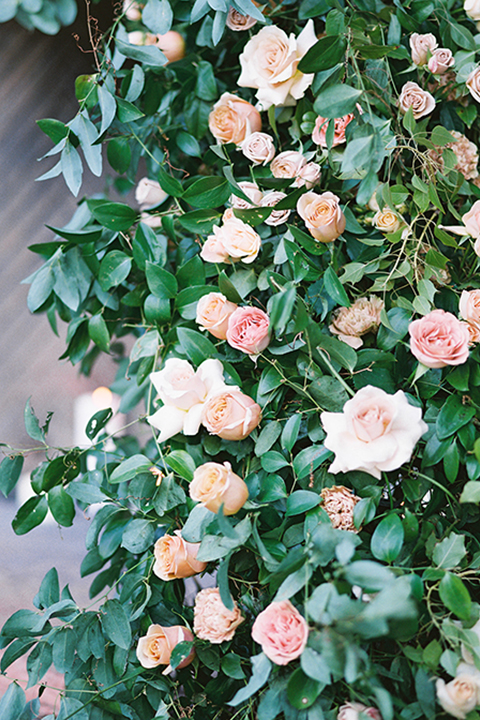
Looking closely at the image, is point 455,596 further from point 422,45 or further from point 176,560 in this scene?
point 422,45

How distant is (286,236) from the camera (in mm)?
784

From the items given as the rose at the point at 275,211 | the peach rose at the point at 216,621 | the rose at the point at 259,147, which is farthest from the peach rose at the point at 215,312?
the peach rose at the point at 216,621

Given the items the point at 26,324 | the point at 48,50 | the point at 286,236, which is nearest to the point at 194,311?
the point at 286,236

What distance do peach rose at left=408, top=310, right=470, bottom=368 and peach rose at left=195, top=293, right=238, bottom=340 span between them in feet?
0.83

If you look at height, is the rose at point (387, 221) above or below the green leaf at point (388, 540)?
above

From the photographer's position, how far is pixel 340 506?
653 millimetres

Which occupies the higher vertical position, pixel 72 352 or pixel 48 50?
pixel 48 50

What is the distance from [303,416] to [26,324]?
0.74 metres

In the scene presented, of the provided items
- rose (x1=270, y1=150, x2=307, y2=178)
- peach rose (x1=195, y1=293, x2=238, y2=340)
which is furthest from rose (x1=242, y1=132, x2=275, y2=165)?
peach rose (x1=195, y1=293, x2=238, y2=340)

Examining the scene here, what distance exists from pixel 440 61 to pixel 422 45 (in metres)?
0.04

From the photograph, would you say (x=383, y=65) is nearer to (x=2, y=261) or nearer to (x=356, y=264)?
(x=356, y=264)

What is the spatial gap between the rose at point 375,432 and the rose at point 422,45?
54 centimetres

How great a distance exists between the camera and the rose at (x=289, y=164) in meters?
0.80

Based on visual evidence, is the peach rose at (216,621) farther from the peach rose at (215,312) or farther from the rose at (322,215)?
the rose at (322,215)
